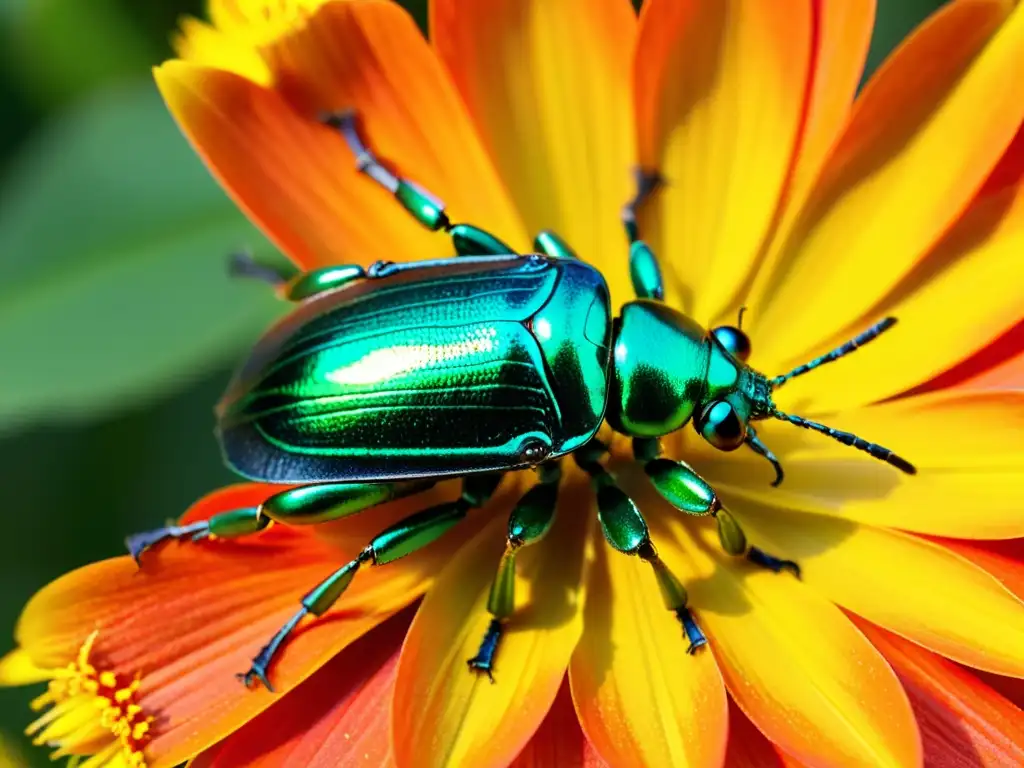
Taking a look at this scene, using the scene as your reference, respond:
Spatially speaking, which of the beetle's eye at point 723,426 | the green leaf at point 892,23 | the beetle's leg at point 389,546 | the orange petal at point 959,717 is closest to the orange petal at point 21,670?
the beetle's leg at point 389,546

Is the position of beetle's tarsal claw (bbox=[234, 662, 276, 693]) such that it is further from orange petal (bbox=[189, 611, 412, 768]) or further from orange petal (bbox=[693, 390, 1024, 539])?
orange petal (bbox=[693, 390, 1024, 539])

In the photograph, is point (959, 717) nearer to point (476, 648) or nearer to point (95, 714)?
point (476, 648)

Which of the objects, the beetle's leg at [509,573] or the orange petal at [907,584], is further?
the beetle's leg at [509,573]

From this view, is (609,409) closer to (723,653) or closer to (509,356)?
(509,356)

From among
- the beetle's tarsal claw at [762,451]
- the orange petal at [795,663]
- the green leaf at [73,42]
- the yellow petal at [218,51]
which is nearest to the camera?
the orange petal at [795,663]

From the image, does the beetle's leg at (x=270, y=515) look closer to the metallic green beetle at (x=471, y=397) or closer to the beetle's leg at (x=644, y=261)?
the metallic green beetle at (x=471, y=397)

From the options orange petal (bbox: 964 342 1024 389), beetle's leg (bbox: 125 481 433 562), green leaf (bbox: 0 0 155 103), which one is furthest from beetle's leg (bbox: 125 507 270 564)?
green leaf (bbox: 0 0 155 103)

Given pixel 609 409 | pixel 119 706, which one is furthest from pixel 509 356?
pixel 119 706
